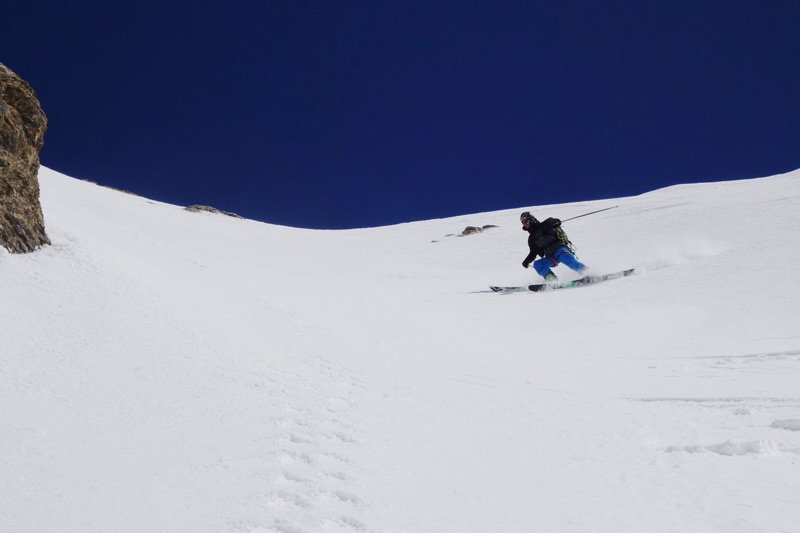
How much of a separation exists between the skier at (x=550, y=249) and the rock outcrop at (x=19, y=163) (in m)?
9.51

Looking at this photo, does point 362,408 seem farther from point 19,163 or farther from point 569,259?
point 569,259

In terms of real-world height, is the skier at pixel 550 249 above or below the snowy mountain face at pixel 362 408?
above

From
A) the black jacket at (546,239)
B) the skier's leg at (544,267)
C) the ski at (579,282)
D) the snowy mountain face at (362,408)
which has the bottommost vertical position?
the snowy mountain face at (362,408)

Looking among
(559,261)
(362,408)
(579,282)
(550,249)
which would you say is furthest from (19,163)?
(559,261)

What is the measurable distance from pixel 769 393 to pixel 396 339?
3.88 meters

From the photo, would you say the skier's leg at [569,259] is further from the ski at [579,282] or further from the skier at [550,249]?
the ski at [579,282]

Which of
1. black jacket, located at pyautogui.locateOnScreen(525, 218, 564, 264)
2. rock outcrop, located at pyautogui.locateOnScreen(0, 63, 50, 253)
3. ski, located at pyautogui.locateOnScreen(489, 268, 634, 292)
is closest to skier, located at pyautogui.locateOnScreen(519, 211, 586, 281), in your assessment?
black jacket, located at pyautogui.locateOnScreen(525, 218, 564, 264)

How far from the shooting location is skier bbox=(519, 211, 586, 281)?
12320 millimetres

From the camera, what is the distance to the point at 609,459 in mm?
3432

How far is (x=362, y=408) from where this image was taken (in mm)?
4133

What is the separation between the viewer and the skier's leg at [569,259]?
12.3 metres

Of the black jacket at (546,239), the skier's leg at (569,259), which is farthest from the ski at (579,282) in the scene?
the black jacket at (546,239)

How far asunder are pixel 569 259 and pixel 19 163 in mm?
10301

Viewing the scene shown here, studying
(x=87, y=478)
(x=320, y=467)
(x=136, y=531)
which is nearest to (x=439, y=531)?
(x=320, y=467)
